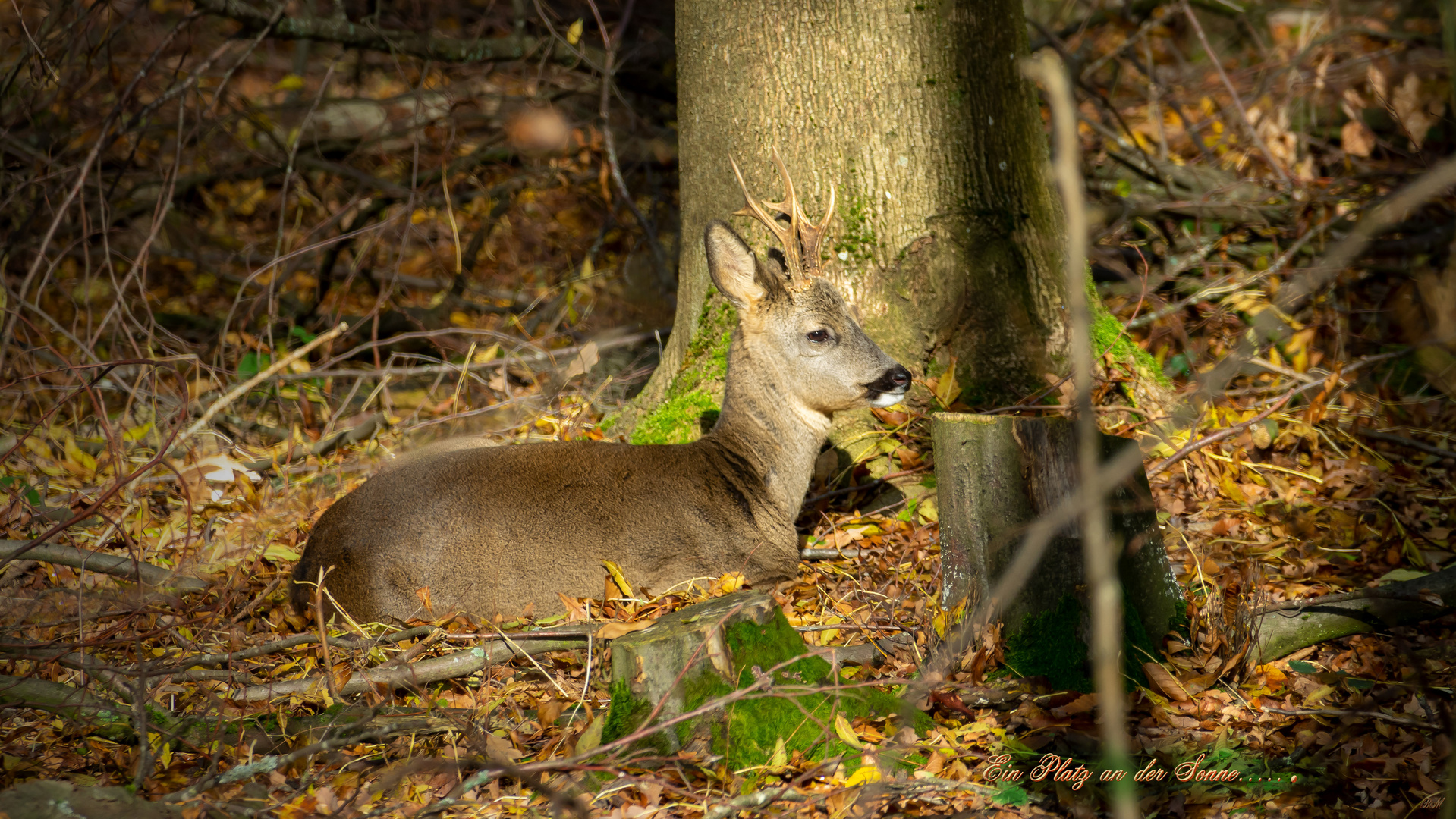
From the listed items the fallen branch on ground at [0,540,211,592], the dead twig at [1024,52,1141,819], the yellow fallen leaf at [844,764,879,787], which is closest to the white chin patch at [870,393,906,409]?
the yellow fallen leaf at [844,764,879,787]

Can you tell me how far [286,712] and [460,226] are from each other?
6.94 metres

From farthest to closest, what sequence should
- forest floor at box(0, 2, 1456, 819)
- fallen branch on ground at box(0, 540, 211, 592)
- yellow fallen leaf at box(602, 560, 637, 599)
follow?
1. fallen branch on ground at box(0, 540, 211, 592)
2. yellow fallen leaf at box(602, 560, 637, 599)
3. forest floor at box(0, 2, 1456, 819)

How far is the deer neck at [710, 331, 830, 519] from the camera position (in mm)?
4438

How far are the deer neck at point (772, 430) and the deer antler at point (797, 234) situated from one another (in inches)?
14.6

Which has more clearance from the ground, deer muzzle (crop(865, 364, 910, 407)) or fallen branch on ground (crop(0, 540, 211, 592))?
deer muzzle (crop(865, 364, 910, 407))

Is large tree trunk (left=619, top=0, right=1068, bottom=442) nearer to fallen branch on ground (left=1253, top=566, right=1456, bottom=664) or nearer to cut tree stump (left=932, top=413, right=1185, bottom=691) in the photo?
cut tree stump (left=932, top=413, right=1185, bottom=691)

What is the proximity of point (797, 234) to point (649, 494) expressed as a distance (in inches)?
47.9

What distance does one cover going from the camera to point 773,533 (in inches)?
170

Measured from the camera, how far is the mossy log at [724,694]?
285 cm

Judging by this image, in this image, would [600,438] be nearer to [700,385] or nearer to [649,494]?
[700,385]

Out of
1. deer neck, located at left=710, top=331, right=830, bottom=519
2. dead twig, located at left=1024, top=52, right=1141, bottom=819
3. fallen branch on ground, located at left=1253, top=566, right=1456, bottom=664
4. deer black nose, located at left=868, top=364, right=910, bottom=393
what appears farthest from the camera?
deer neck, located at left=710, top=331, right=830, bottom=519

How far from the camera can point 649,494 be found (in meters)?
4.18

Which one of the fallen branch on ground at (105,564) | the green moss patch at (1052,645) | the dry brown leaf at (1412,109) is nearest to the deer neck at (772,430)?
the green moss patch at (1052,645)

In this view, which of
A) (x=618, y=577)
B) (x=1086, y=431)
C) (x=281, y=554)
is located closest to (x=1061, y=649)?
(x=618, y=577)
